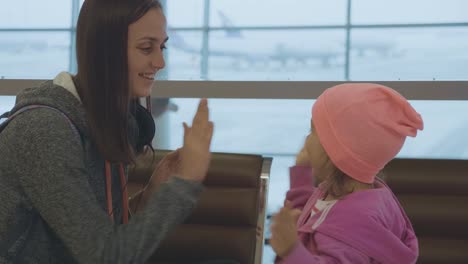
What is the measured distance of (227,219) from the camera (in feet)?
6.42

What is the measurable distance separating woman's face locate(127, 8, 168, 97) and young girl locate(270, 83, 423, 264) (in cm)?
41

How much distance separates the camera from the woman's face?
3.91 feet

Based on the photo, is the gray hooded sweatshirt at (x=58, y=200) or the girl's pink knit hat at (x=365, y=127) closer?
the gray hooded sweatshirt at (x=58, y=200)

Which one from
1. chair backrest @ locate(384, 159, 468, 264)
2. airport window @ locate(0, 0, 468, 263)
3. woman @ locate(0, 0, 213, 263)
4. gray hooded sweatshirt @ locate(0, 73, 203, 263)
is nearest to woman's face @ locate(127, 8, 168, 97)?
woman @ locate(0, 0, 213, 263)

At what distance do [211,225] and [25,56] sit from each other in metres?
1.69

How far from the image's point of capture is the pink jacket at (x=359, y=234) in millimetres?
1129

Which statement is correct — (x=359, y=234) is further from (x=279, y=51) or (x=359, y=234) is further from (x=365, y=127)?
(x=279, y=51)

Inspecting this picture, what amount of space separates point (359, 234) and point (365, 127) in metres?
0.24

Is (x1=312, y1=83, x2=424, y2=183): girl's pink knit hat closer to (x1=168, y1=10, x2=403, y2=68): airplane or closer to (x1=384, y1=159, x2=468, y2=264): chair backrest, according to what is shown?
(x1=384, y1=159, x2=468, y2=264): chair backrest

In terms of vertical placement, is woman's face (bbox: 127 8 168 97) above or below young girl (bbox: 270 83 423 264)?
above

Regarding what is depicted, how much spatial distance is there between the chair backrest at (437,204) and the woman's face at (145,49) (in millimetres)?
1060

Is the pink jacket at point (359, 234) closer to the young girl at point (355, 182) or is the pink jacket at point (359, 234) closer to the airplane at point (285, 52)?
the young girl at point (355, 182)

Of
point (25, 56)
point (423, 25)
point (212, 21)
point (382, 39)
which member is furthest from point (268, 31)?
point (25, 56)

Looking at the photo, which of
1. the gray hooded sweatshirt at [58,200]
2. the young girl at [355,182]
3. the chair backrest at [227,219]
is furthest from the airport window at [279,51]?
the gray hooded sweatshirt at [58,200]
